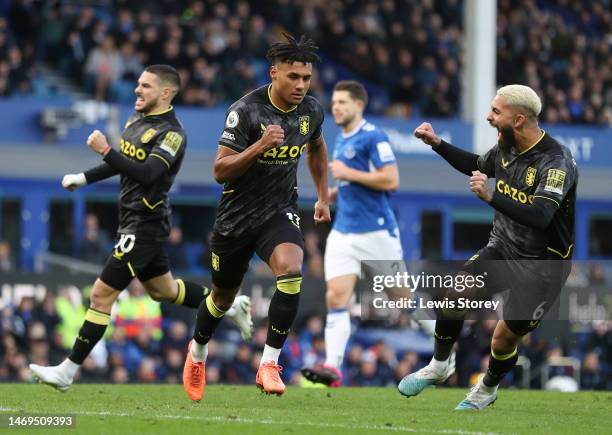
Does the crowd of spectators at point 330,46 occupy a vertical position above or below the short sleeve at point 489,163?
above

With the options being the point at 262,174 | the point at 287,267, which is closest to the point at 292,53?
the point at 262,174

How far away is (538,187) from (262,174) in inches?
73.8

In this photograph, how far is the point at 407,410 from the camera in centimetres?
978

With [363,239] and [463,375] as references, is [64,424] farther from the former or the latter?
[463,375]

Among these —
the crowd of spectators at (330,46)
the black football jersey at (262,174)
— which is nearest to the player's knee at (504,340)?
the black football jersey at (262,174)

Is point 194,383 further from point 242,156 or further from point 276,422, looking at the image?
point 242,156

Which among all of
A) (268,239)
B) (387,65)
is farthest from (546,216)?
(387,65)

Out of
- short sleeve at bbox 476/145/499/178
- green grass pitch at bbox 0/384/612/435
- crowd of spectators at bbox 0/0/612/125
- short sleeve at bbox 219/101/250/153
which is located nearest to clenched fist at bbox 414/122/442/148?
short sleeve at bbox 476/145/499/178

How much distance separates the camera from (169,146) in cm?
1033

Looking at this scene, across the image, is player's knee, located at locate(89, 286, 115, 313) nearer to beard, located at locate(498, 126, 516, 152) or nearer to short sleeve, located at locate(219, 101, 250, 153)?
short sleeve, located at locate(219, 101, 250, 153)

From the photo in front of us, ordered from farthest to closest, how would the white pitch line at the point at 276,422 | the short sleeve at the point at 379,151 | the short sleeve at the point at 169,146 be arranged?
the short sleeve at the point at 379,151 < the short sleeve at the point at 169,146 < the white pitch line at the point at 276,422

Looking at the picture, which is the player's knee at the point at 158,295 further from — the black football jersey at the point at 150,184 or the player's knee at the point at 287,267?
the player's knee at the point at 287,267

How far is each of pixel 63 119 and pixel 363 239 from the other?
1111cm

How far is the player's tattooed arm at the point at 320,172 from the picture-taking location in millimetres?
10040
